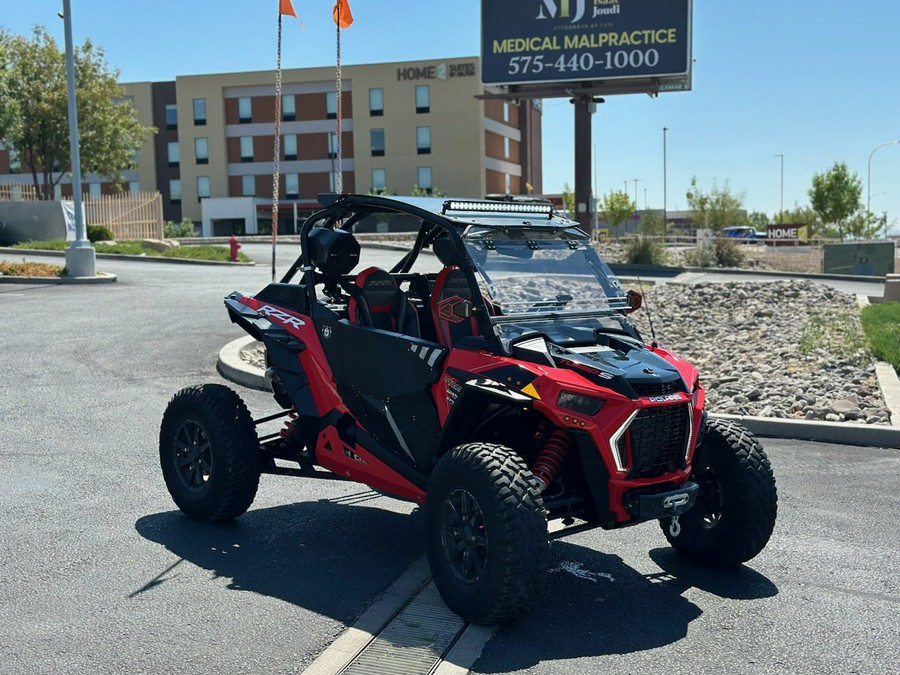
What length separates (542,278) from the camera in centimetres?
564

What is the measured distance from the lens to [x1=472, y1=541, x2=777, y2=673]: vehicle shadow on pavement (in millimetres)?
4570

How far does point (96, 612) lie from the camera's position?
16.0 feet

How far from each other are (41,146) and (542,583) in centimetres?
4601

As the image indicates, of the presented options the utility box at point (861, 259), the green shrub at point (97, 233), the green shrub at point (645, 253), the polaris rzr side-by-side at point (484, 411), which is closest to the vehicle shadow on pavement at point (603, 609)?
the polaris rzr side-by-side at point (484, 411)

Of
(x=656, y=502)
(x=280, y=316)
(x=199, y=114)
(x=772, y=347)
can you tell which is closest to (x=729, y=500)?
(x=656, y=502)

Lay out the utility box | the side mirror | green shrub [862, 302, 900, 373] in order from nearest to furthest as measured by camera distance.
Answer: the side mirror
green shrub [862, 302, 900, 373]
the utility box

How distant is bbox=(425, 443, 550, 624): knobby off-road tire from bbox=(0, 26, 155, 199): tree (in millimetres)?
41008

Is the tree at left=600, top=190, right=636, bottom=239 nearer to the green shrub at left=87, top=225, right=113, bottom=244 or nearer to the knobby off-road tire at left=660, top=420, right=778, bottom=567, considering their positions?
the green shrub at left=87, top=225, right=113, bottom=244

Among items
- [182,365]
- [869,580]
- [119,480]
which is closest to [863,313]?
[182,365]

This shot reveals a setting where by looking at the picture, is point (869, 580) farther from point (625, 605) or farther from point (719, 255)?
point (719, 255)

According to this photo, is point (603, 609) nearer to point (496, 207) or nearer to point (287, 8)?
point (496, 207)

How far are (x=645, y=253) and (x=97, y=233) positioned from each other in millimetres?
18745

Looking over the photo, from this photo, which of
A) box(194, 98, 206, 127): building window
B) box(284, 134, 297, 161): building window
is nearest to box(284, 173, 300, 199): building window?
box(284, 134, 297, 161): building window

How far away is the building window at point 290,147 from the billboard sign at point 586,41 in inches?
1654
